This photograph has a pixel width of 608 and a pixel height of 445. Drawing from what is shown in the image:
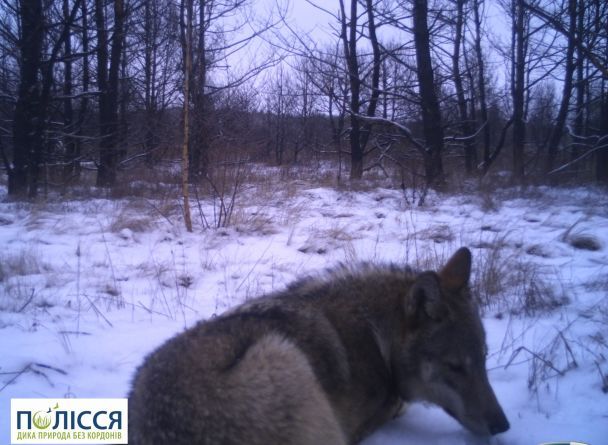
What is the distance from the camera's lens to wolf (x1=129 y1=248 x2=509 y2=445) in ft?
6.33

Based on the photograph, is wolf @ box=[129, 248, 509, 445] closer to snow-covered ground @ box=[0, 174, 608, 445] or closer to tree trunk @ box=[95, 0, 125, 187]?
snow-covered ground @ box=[0, 174, 608, 445]

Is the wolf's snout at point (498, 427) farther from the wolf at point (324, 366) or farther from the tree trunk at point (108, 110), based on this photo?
the tree trunk at point (108, 110)

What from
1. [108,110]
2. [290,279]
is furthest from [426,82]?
[108,110]

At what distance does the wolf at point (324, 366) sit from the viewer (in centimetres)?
193

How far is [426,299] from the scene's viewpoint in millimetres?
2605

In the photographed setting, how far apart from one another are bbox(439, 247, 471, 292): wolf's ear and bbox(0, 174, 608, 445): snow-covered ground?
922 millimetres

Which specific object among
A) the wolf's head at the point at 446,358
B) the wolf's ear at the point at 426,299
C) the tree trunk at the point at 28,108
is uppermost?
the tree trunk at the point at 28,108

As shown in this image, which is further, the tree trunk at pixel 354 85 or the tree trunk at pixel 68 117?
the tree trunk at pixel 354 85

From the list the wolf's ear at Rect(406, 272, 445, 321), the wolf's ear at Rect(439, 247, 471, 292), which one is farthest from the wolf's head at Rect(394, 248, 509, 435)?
the wolf's ear at Rect(439, 247, 471, 292)

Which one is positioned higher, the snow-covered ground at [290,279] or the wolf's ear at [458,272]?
the wolf's ear at [458,272]

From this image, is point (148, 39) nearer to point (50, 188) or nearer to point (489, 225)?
point (50, 188)

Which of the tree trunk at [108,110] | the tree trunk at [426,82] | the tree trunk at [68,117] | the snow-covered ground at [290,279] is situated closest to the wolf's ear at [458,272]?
the snow-covered ground at [290,279]

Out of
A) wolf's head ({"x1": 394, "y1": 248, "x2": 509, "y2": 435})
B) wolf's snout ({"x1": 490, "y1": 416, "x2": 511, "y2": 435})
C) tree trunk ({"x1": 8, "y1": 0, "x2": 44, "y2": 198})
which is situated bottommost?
wolf's snout ({"x1": 490, "y1": 416, "x2": 511, "y2": 435})

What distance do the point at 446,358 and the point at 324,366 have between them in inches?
29.5
